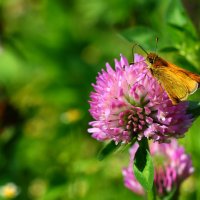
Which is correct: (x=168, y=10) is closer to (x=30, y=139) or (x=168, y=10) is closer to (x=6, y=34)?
(x=30, y=139)

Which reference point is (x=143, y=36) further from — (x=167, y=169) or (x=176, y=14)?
(x=167, y=169)

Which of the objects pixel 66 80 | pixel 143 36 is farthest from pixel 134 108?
pixel 66 80

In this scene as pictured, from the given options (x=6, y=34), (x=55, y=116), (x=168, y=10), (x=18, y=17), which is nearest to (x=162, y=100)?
(x=168, y=10)

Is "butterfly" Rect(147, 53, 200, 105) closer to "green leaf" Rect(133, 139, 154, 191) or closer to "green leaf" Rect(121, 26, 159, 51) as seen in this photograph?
"green leaf" Rect(133, 139, 154, 191)

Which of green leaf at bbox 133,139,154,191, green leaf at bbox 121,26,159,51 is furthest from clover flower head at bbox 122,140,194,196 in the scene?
green leaf at bbox 121,26,159,51

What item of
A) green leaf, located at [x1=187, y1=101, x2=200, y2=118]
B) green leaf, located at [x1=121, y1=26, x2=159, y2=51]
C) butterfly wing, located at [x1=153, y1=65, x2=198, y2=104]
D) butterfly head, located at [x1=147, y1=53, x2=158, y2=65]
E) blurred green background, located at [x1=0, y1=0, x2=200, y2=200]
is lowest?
green leaf, located at [x1=187, y1=101, x2=200, y2=118]
